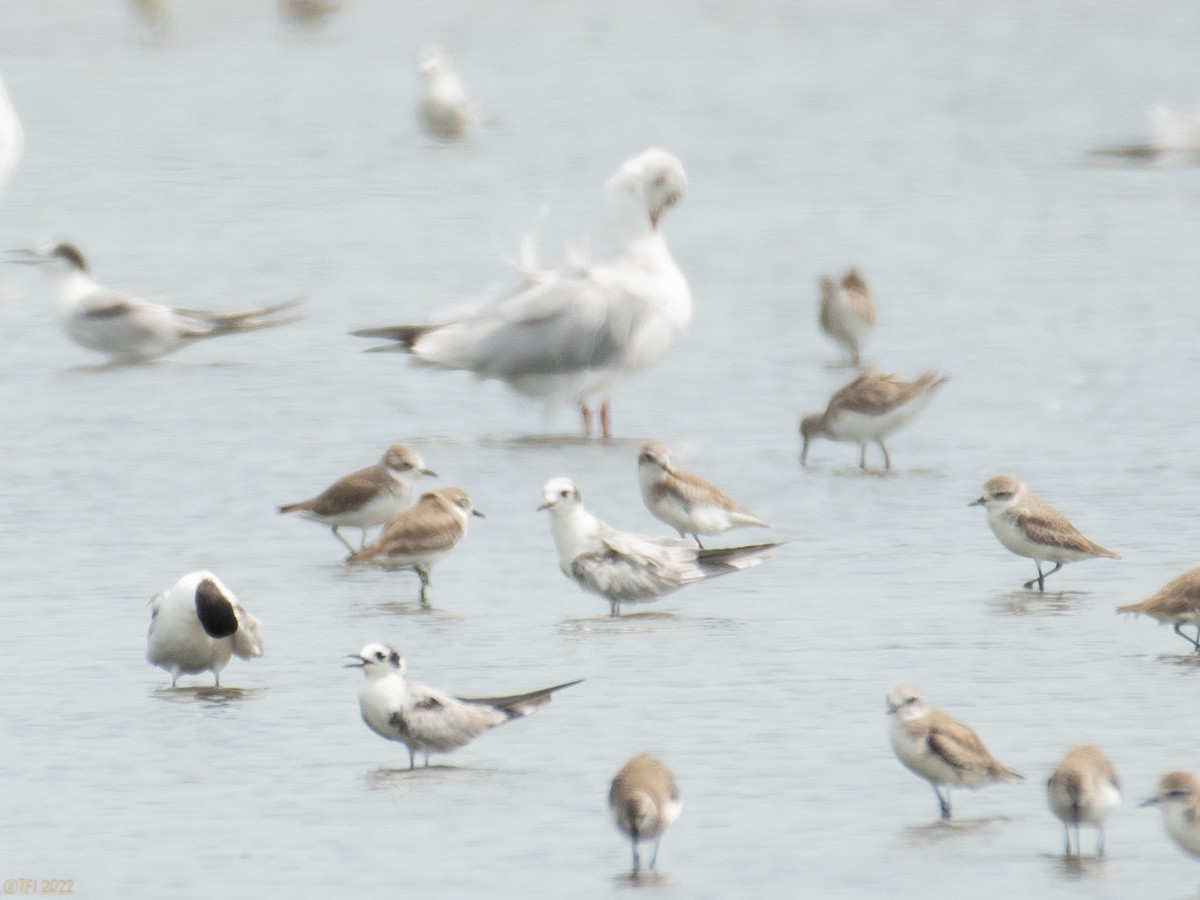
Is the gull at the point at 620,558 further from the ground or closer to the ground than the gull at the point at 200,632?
further from the ground

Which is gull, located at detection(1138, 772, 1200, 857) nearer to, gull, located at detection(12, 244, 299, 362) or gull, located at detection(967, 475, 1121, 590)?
gull, located at detection(967, 475, 1121, 590)

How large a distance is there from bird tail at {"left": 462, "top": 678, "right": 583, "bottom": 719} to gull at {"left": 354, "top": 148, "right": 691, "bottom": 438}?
241 inches

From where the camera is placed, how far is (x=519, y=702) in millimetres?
7809

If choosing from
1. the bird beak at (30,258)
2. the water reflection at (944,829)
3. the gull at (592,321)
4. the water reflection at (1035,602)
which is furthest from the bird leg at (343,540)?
the bird beak at (30,258)

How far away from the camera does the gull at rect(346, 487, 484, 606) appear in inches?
389

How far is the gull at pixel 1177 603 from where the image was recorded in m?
8.62

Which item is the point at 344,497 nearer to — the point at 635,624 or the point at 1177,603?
the point at 635,624

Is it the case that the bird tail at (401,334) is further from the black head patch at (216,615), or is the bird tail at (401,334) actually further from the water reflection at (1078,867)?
the water reflection at (1078,867)

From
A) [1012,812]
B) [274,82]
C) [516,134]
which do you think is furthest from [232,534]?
[274,82]

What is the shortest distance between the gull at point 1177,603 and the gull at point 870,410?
12.3 ft

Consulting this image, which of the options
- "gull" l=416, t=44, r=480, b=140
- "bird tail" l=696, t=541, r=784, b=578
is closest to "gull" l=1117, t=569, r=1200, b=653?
"bird tail" l=696, t=541, r=784, b=578

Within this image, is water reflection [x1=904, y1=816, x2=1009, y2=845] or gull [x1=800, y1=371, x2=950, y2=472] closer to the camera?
water reflection [x1=904, y1=816, x2=1009, y2=845]

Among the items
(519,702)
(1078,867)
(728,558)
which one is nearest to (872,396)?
(728,558)

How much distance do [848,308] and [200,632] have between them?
734cm
